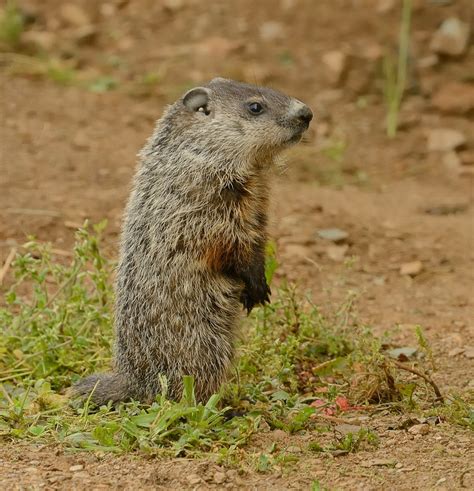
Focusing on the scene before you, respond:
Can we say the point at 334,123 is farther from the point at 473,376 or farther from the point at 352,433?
the point at 352,433

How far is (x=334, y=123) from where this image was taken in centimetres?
963

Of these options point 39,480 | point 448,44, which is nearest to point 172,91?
point 448,44

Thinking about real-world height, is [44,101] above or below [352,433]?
above

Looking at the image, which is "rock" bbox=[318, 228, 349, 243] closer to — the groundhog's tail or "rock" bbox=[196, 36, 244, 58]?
the groundhog's tail

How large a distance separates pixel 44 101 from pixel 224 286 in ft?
15.8

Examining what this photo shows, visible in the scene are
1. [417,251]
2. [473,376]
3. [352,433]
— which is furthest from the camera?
[417,251]

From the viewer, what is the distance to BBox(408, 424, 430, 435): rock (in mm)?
4555

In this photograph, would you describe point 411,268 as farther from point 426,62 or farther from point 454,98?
point 426,62

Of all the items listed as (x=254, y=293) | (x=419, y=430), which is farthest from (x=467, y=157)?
(x=419, y=430)

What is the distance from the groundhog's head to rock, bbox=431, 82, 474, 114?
4.90 metres

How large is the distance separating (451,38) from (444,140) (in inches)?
54.6

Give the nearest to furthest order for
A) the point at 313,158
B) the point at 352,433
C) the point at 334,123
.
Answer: the point at 352,433 → the point at 313,158 → the point at 334,123

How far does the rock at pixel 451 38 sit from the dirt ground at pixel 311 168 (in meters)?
0.08

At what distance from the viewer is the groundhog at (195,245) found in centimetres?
485
